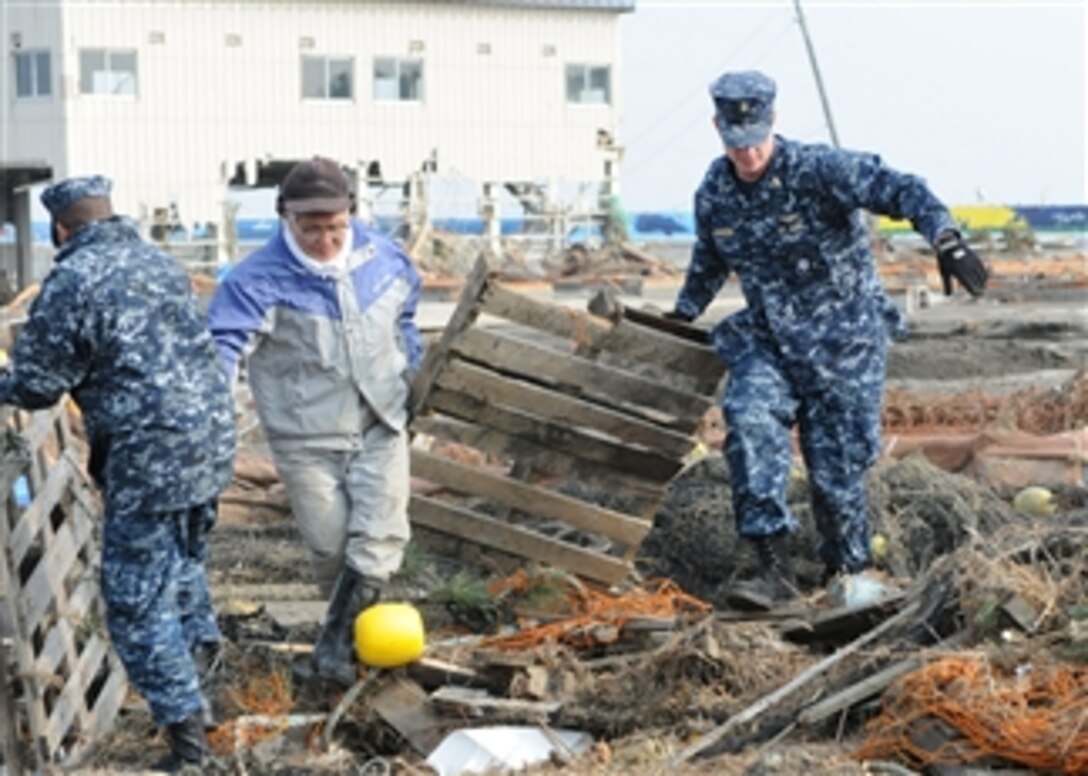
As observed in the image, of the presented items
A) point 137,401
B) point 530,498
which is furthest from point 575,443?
point 137,401

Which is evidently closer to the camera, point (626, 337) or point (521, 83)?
point (626, 337)

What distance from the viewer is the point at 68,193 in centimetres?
647

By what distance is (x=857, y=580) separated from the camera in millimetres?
7199

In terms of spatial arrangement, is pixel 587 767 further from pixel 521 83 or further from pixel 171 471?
pixel 521 83

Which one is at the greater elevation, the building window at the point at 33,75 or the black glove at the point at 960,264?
the building window at the point at 33,75

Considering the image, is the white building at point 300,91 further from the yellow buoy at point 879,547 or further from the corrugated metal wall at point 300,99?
the yellow buoy at point 879,547

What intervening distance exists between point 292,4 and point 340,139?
3322 mm

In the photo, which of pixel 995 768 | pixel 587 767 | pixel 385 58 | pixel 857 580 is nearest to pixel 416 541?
pixel 857 580

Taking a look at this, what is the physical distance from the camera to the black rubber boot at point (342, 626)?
6.82 m

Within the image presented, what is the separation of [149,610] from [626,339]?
234 centimetres

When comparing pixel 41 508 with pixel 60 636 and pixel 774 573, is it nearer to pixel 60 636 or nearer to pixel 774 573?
pixel 60 636

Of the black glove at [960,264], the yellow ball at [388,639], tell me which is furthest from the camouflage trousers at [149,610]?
the black glove at [960,264]

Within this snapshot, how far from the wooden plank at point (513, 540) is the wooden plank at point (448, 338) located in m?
0.40

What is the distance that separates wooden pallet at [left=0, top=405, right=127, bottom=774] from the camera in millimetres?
6641
